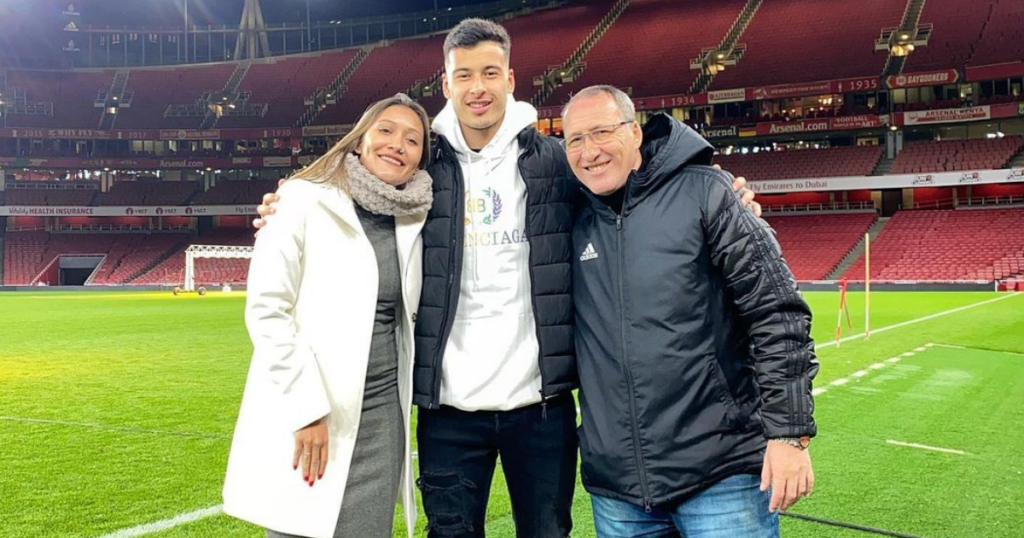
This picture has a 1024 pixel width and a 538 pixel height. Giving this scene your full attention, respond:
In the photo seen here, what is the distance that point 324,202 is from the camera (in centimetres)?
271

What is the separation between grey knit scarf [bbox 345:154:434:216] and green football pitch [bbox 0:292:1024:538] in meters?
2.30

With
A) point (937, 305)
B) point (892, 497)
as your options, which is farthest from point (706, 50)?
point (892, 497)

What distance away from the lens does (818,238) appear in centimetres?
4081

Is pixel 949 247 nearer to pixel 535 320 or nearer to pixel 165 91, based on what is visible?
pixel 535 320

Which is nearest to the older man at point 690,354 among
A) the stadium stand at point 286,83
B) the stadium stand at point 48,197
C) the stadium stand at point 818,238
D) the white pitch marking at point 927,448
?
the white pitch marking at point 927,448

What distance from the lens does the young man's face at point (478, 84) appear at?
3.05m

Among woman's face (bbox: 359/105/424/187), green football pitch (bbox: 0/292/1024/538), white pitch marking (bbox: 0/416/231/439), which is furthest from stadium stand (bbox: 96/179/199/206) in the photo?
woman's face (bbox: 359/105/424/187)

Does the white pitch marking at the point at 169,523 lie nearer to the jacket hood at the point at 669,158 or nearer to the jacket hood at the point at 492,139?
the jacket hood at the point at 492,139

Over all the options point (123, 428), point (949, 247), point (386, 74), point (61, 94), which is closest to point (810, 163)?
point (949, 247)

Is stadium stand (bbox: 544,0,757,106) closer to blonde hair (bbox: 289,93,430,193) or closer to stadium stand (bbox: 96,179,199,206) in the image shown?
stadium stand (bbox: 96,179,199,206)

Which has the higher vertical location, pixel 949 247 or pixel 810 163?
pixel 810 163

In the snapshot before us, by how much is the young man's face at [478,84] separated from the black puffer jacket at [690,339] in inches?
30.6

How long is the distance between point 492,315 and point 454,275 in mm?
214

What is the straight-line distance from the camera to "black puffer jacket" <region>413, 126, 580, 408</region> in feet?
9.36
